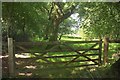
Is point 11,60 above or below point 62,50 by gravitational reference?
below

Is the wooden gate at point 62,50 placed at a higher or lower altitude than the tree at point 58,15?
lower

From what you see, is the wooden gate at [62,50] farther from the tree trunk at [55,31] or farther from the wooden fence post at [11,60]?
the tree trunk at [55,31]

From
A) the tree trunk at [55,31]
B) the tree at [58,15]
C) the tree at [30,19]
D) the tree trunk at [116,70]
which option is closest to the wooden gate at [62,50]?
the tree trunk at [116,70]

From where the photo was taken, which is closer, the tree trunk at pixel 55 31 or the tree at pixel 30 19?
the tree at pixel 30 19

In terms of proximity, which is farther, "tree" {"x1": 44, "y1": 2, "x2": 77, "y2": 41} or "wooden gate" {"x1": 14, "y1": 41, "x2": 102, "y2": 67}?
"tree" {"x1": 44, "y1": 2, "x2": 77, "y2": 41}

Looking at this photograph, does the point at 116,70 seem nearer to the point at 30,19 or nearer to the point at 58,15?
the point at 30,19

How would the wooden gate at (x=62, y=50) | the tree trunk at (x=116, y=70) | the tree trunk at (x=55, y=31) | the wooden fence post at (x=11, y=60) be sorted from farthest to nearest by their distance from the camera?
1. the tree trunk at (x=55, y=31)
2. the wooden gate at (x=62, y=50)
3. the wooden fence post at (x=11, y=60)
4. the tree trunk at (x=116, y=70)

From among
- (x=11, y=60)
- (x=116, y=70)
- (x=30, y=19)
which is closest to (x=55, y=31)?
(x=30, y=19)

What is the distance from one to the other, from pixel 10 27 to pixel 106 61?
8927mm

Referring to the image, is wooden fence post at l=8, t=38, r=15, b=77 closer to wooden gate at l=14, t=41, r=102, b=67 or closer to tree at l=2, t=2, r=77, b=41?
wooden gate at l=14, t=41, r=102, b=67

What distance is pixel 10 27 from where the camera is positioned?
52.3ft

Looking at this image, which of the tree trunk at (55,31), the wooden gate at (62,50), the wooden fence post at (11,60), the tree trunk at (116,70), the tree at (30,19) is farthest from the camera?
the tree trunk at (55,31)

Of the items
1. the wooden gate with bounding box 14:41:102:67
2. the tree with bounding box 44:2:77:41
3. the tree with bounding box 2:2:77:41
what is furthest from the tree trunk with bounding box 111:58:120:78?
the tree with bounding box 44:2:77:41

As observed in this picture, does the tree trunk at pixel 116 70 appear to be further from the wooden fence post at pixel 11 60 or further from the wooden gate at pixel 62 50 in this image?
the wooden fence post at pixel 11 60
